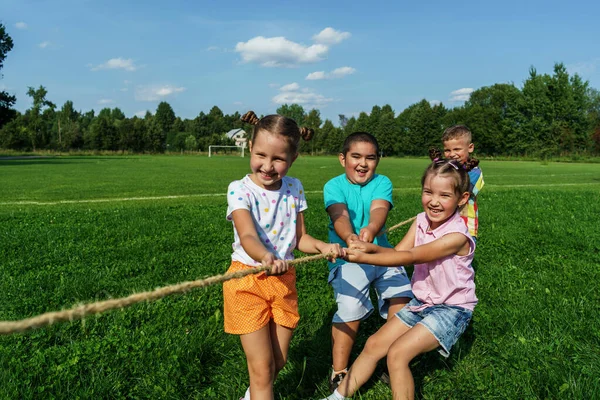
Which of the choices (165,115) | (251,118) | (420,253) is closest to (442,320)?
(420,253)

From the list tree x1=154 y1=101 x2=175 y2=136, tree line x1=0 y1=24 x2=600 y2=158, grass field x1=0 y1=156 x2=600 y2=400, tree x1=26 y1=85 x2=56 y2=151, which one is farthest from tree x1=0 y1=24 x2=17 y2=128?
tree x1=154 y1=101 x2=175 y2=136

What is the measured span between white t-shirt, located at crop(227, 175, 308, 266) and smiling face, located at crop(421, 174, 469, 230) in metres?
0.96

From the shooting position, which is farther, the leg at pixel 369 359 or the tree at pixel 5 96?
the tree at pixel 5 96

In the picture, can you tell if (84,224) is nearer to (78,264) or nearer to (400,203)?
(78,264)

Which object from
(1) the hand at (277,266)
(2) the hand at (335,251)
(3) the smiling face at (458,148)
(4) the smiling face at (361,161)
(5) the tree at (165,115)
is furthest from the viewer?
(5) the tree at (165,115)

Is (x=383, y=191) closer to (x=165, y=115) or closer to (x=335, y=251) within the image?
(x=335, y=251)

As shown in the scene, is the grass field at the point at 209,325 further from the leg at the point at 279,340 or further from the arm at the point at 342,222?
the arm at the point at 342,222

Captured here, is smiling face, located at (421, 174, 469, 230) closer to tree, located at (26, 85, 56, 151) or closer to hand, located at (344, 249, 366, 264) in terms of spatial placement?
hand, located at (344, 249, 366, 264)

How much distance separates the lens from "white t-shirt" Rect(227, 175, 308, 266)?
2.93 meters

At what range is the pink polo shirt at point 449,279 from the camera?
10.6 ft

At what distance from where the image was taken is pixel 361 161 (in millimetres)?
3855

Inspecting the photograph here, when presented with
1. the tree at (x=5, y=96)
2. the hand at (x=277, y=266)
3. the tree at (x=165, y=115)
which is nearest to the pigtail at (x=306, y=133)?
the hand at (x=277, y=266)

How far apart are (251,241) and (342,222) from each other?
42.6 inches

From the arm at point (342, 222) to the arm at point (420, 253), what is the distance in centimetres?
37
